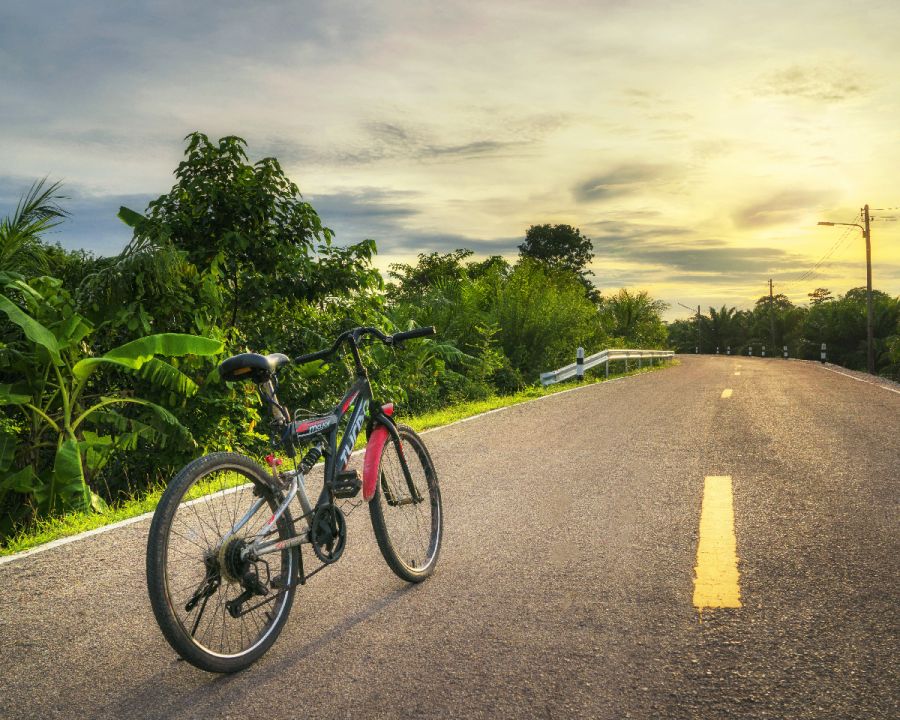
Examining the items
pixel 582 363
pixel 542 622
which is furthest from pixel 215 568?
pixel 582 363

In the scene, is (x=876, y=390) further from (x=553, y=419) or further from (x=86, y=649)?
(x=86, y=649)

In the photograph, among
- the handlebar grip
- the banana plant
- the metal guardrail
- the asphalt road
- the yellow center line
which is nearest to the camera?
the asphalt road

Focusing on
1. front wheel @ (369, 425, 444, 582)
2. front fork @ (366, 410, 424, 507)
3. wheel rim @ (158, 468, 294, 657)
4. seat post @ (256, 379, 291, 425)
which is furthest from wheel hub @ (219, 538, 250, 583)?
front fork @ (366, 410, 424, 507)

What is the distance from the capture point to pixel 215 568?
3.03m

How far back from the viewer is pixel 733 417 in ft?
35.8

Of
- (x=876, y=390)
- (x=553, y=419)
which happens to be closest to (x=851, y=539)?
(x=553, y=419)

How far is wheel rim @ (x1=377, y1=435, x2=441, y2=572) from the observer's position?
13.4 feet

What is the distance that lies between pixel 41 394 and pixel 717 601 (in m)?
6.74

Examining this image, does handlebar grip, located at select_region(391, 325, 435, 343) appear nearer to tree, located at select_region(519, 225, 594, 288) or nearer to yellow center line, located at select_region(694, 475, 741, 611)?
yellow center line, located at select_region(694, 475, 741, 611)

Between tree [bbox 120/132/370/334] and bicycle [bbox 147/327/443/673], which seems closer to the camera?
bicycle [bbox 147/327/443/673]

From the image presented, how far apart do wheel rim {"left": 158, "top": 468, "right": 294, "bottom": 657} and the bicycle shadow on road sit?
0.34 feet

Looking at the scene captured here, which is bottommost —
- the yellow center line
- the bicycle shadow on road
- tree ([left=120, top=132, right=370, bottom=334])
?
the bicycle shadow on road

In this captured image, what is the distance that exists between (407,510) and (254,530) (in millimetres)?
1211

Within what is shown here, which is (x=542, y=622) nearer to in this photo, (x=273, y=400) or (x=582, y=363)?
(x=273, y=400)
